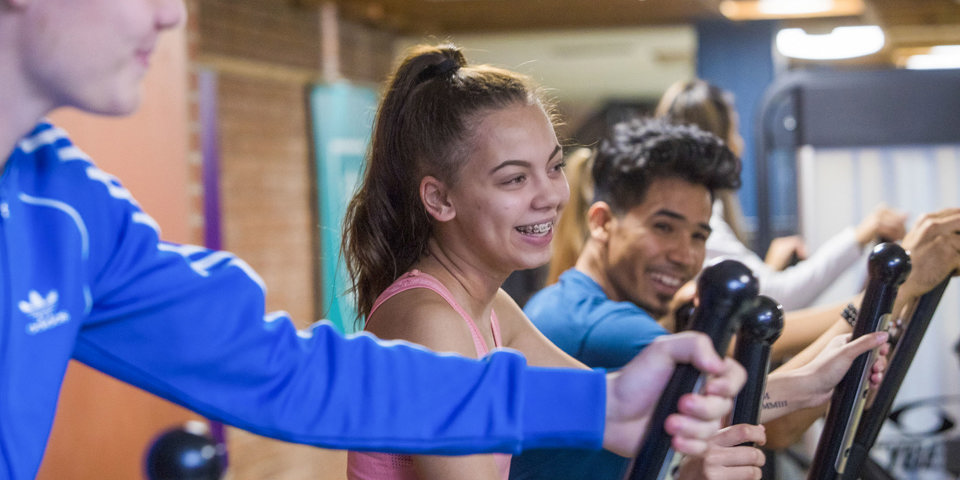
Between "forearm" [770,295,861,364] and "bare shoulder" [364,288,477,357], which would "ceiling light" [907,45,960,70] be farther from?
"bare shoulder" [364,288,477,357]

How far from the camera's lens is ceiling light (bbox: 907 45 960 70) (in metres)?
7.45

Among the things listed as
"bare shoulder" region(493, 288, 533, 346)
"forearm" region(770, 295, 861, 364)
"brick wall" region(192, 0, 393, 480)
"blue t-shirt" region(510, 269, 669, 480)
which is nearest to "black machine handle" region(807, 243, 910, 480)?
"blue t-shirt" region(510, 269, 669, 480)

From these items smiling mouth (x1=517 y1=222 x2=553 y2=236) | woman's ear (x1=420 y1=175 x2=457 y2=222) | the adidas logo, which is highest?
the adidas logo

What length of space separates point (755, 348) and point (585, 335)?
74 cm

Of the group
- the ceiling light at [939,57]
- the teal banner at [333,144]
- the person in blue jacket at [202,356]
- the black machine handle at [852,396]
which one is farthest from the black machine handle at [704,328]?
the ceiling light at [939,57]

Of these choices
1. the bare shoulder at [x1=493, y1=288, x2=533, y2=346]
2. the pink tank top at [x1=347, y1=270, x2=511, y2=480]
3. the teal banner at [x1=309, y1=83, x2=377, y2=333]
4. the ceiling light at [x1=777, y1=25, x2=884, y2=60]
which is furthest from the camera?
the teal banner at [x1=309, y1=83, x2=377, y2=333]

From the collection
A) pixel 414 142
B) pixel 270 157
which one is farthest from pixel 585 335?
pixel 270 157

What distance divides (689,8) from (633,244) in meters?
4.04

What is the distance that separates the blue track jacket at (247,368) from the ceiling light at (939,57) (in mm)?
7366

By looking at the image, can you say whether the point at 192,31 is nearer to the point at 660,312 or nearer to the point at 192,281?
the point at 660,312

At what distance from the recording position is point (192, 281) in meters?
0.80

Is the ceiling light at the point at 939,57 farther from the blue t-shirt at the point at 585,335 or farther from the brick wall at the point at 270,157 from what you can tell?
the blue t-shirt at the point at 585,335

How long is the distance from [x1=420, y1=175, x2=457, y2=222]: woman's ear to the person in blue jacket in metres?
0.39

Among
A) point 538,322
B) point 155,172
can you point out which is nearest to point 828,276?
point 538,322
